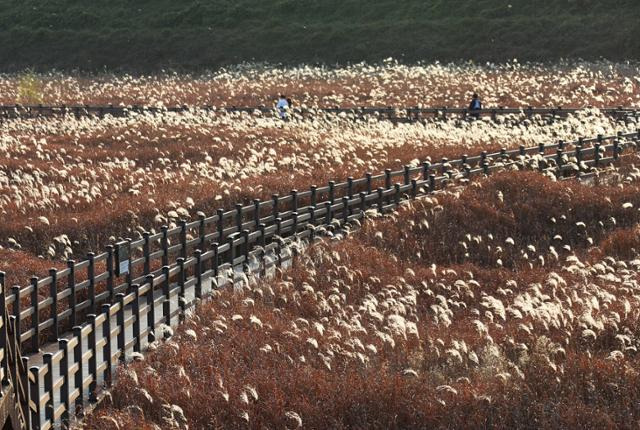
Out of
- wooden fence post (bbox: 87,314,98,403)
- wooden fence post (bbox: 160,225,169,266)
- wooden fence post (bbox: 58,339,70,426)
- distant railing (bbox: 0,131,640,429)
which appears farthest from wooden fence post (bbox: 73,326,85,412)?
wooden fence post (bbox: 160,225,169,266)

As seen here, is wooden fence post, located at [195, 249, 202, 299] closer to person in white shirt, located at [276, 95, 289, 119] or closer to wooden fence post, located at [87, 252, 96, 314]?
wooden fence post, located at [87, 252, 96, 314]

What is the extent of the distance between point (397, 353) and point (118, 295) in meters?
3.42

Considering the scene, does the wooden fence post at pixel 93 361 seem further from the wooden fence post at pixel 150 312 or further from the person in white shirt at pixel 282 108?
the person in white shirt at pixel 282 108

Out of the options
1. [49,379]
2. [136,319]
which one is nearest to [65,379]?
[49,379]

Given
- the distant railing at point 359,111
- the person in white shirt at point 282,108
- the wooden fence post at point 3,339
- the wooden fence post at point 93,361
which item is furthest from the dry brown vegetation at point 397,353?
the distant railing at point 359,111

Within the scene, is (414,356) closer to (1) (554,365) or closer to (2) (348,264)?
(1) (554,365)

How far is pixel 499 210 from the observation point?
76.2ft

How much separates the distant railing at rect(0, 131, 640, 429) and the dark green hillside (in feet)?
Result: 189

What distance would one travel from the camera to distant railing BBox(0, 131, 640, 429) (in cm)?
1198

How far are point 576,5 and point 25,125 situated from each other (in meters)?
58.9

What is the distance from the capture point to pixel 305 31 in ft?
315

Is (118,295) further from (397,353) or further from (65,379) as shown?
(397,353)

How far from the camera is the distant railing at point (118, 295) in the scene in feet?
39.3

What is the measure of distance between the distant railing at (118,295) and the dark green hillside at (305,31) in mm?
57701
